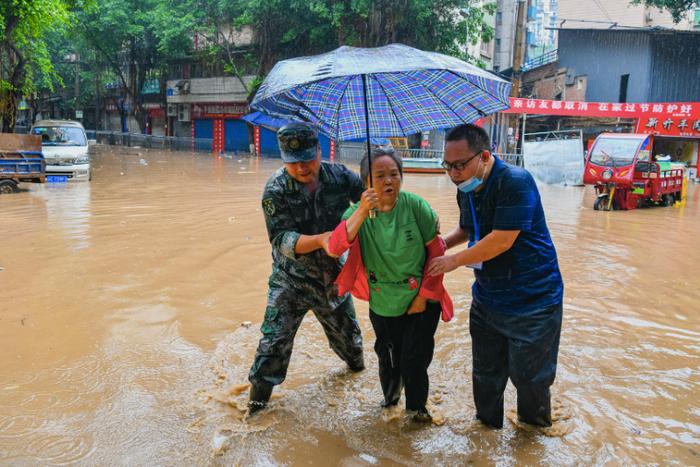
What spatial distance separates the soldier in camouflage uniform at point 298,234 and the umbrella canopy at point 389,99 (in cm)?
30

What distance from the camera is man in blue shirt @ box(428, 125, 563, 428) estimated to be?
261 centimetres

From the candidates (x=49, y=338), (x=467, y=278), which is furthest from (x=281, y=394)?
(x=467, y=278)

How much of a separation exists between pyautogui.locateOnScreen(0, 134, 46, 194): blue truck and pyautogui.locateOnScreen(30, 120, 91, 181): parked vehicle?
194cm

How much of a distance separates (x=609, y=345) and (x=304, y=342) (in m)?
2.52

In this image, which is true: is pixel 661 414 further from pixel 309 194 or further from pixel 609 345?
pixel 309 194

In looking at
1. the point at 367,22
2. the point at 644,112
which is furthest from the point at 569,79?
the point at 367,22

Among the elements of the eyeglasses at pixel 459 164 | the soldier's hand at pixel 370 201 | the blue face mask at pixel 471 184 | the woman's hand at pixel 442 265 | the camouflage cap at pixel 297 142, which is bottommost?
the woman's hand at pixel 442 265

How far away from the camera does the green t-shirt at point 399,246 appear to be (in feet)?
9.30

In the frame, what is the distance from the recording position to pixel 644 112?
22188 mm

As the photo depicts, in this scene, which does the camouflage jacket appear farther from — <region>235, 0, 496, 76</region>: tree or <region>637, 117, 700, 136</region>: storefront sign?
<region>637, 117, 700, 136</region>: storefront sign

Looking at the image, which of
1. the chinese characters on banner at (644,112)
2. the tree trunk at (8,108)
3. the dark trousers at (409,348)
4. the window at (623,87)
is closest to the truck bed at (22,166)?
the tree trunk at (8,108)

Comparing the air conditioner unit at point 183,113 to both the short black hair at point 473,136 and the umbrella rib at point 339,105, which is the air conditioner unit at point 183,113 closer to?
the umbrella rib at point 339,105

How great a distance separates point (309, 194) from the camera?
10.3 feet

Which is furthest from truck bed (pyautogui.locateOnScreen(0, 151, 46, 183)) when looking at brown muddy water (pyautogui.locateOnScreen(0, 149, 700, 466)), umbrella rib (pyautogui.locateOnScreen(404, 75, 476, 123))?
umbrella rib (pyautogui.locateOnScreen(404, 75, 476, 123))
